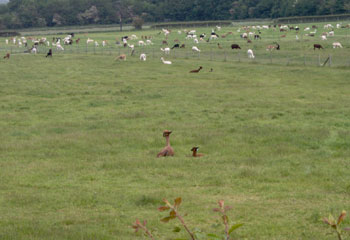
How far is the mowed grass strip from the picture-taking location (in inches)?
368

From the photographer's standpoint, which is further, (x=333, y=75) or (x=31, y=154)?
(x=333, y=75)

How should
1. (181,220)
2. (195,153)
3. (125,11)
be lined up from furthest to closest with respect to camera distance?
(125,11) < (195,153) < (181,220)

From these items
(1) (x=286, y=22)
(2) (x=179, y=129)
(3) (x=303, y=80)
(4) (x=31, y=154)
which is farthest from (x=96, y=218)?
(1) (x=286, y=22)

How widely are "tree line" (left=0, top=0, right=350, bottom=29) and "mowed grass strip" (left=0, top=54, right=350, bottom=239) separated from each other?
308ft

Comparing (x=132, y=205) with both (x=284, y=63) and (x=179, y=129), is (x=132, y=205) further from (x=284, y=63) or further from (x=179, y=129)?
(x=284, y=63)

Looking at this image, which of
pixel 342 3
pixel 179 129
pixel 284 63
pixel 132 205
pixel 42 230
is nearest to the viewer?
pixel 42 230

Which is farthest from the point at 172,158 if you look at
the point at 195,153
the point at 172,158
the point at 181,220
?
the point at 181,220

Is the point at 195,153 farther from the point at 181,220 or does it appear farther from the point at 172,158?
the point at 181,220

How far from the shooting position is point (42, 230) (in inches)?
341

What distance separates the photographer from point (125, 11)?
133 meters

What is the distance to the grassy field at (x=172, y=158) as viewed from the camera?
9320 millimetres

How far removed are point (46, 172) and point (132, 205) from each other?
358cm

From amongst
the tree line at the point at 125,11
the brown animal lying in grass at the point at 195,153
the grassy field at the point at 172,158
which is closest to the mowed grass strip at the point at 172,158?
the grassy field at the point at 172,158

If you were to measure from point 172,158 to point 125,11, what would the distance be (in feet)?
402
